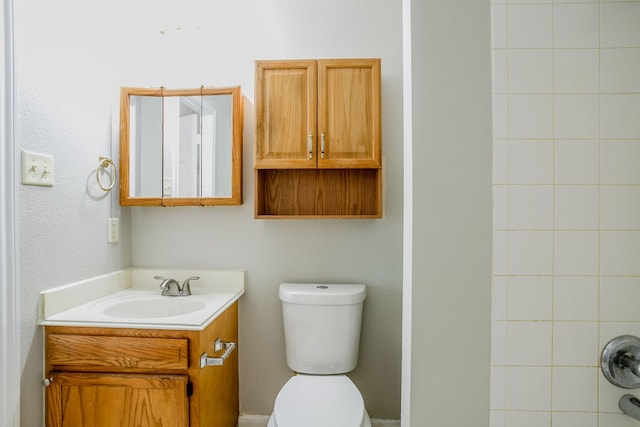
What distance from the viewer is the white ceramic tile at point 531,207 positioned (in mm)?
904

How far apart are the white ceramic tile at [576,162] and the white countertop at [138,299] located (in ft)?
3.84

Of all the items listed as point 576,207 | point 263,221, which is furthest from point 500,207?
point 263,221

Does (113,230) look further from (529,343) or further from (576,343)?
(576,343)

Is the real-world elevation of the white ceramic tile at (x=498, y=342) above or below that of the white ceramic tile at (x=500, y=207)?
below

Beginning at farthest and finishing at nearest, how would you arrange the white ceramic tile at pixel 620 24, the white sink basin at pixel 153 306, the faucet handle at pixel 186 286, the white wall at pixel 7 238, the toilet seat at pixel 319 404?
the faucet handle at pixel 186 286, the white sink basin at pixel 153 306, the toilet seat at pixel 319 404, the white wall at pixel 7 238, the white ceramic tile at pixel 620 24

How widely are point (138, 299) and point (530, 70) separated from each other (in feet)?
5.40

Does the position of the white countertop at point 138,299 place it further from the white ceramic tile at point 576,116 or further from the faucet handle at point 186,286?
the white ceramic tile at point 576,116

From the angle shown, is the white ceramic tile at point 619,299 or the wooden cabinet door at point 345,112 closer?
the white ceramic tile at point 619,299

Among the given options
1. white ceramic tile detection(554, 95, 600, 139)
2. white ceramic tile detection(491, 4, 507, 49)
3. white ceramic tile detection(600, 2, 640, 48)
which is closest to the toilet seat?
white ceramic tile detection(554, 95, 600, 139)

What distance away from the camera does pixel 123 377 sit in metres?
1.20

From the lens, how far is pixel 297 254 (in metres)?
1.75

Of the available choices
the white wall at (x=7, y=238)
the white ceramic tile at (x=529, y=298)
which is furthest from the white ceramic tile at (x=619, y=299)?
the white wall at (x=7, y=238)

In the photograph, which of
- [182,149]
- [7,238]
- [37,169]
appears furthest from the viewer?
[182,149]

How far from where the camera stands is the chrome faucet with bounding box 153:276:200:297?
160 cm
